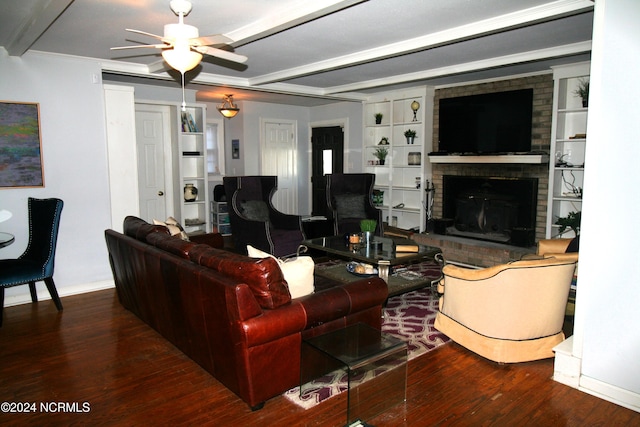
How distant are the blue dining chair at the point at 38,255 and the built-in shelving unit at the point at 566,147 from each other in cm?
568

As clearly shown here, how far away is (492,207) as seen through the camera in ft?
20.9

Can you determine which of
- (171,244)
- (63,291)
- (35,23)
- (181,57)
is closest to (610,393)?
(171,244)

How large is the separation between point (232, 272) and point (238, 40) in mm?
2181

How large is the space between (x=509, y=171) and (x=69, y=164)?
18.1 ft

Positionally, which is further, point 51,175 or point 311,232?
point 311,232

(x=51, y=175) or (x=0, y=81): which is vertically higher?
(x=0, y=81)

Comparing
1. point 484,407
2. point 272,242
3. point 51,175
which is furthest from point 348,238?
point 51,175

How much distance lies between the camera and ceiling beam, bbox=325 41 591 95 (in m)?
4.39

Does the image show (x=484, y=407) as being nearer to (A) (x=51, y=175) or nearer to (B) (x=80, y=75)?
(A) (x=51, y=175)

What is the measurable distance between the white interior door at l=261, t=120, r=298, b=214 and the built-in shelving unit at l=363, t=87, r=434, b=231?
6.25 feet

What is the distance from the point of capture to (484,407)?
2.69 metres

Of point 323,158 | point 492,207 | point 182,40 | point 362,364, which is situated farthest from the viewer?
point 323,158

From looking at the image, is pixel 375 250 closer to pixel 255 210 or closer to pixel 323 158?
pixel 255 210

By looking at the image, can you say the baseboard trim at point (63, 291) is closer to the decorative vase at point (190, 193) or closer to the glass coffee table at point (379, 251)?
the decorative vase at point (190, 193)
